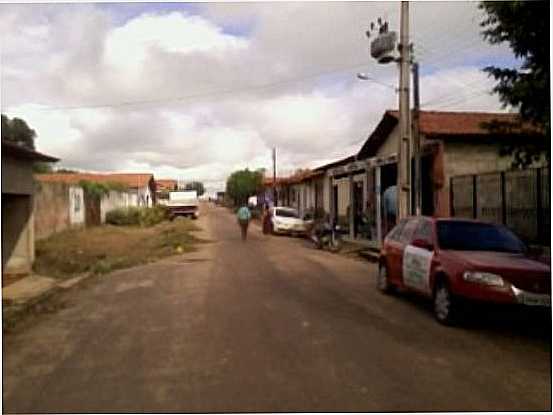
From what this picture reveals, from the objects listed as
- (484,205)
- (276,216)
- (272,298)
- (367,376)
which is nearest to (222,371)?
(367,376)

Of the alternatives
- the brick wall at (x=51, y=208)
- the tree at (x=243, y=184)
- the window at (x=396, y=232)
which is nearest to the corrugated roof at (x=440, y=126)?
the window at (x=396, y=232)

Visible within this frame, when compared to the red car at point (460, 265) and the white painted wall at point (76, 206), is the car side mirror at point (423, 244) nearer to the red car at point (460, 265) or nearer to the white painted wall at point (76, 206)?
the red car at point (460, 265)

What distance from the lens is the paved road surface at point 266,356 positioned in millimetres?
6203

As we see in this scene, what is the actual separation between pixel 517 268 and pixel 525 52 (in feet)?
9.36

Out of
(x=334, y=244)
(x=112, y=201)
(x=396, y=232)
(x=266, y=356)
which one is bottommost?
(x=334, y=244)

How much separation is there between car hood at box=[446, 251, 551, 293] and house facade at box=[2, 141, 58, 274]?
12771mm

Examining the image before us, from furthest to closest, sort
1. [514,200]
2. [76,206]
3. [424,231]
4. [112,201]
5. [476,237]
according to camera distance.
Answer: [112,201] < [76,206] < [514,200] < [424,231] < [476,237]

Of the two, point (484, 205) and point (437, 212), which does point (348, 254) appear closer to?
point (437, 212)

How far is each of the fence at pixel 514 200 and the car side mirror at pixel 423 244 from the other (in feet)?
9.28

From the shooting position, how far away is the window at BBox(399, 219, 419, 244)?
12648 millimetres

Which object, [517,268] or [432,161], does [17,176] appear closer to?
[432,161]

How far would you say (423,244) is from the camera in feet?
37.7

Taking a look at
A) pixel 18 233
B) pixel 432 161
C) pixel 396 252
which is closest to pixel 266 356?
pixel 396 252

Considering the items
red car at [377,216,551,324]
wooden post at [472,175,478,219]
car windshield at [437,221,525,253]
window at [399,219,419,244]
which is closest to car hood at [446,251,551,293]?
red car at [377,216,551,324]
